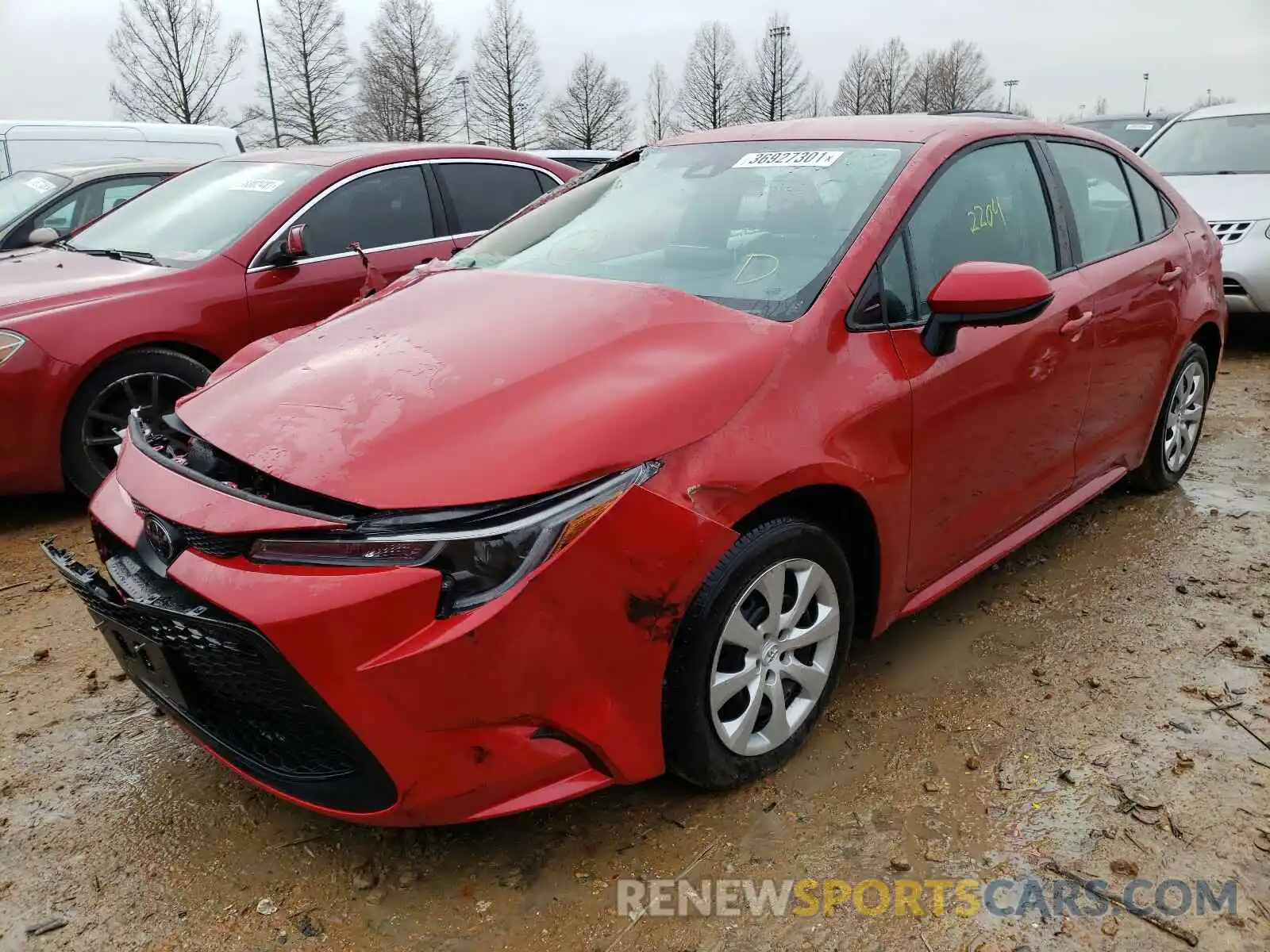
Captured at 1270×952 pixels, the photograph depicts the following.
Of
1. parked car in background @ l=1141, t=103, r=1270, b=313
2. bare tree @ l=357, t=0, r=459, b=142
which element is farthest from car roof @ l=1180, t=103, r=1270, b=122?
bare tree @ l=357, t=0, r=459, b=142

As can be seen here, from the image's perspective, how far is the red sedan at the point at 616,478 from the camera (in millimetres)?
1824

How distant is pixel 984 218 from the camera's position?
294cm

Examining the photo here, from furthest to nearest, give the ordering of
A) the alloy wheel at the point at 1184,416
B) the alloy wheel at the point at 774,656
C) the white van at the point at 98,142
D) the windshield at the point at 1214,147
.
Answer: the white van at the point at 98,142 → the windshield at the point at 1214,147 → the alloy wheel at the point at 1184,416 → the alloy wheel at the point at 774,656

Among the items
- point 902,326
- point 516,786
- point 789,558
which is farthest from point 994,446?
point 516,786

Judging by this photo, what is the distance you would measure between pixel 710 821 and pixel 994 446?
1363mm

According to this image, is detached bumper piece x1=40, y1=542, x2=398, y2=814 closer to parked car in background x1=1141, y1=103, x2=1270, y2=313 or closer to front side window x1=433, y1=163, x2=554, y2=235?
front side window x1=433, y1=163, x2=554, y2=235

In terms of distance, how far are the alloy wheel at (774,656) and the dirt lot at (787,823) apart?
0.58 feet

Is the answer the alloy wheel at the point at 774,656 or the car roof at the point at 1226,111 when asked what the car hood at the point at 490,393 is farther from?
the car roof at the point at 1226,111

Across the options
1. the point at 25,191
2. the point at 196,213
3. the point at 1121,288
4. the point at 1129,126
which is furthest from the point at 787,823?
the point at 1129,126

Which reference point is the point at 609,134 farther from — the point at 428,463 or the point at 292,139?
the point at 428,463

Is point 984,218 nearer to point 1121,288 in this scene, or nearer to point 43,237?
point 1121,288

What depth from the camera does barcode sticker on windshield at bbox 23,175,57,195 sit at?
670 cm

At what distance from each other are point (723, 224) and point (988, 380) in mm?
873

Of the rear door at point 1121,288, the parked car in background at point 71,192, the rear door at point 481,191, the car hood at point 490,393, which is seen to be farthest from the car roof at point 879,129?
the parked car in background at point 71,192
